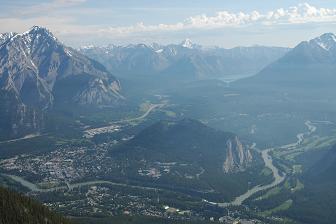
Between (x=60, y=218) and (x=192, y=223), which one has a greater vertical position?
(x=60, y=218)

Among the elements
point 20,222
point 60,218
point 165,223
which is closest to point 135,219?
point 165,223

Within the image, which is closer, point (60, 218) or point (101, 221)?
point (60, 218)

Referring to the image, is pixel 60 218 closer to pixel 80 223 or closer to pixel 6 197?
pixel 6 197

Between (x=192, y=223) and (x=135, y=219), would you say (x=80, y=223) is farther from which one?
(x=192, y=223)

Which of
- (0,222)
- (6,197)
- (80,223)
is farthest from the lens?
(80,223)

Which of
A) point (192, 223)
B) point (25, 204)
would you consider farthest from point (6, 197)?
point (192, 223)

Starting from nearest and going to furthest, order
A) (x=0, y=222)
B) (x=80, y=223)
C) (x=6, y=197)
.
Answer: (x=0, y=222), (x=6, y=197), (x=80, y=223)

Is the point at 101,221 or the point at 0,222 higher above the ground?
the point at 0,222

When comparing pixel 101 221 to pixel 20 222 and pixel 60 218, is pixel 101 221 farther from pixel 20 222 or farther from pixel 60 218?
pixel 20 222

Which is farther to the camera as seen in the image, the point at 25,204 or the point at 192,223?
the point at 192,223
